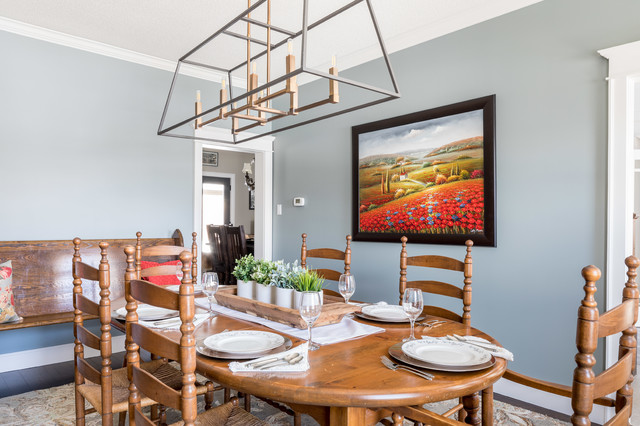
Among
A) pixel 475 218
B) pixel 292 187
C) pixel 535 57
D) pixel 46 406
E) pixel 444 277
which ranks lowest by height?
pixel 46 406

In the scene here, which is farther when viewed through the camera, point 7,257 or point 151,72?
point 151,72

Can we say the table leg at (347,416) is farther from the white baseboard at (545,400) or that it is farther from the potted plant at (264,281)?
the white baseboard at (545,400)

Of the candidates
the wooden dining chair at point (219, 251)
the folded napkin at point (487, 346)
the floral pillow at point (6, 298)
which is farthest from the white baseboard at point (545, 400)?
the wooden dining chair at point (219, 251)

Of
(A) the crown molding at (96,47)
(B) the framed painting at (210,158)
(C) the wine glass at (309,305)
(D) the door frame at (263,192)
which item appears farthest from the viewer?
(B) the framed painting at (210,158)

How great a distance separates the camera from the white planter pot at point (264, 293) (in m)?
1.74

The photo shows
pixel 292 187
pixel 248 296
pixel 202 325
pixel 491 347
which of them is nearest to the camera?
pixel 491 347

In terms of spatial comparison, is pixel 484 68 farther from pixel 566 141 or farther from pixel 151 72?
pixel 151 72

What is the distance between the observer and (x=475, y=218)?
9.30 feet

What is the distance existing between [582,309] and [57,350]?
12.1ft

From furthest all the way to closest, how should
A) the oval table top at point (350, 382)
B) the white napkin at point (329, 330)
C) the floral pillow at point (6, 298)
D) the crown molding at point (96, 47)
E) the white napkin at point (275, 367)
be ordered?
1. the crown molding at point (96, 47)
2. the floral pillow at point (6, 298)
3. the white napkin at point (329, 330)
4. the white napkin at point (275, 367)
5. the oval table top at point (350, 382)

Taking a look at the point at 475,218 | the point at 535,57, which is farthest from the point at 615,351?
the point at 535,57

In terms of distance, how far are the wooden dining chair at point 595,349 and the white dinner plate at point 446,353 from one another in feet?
0.94

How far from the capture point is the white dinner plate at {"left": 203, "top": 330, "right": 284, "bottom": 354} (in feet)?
4.27

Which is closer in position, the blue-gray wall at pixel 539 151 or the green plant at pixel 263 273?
the green plant at pixel 263 273
